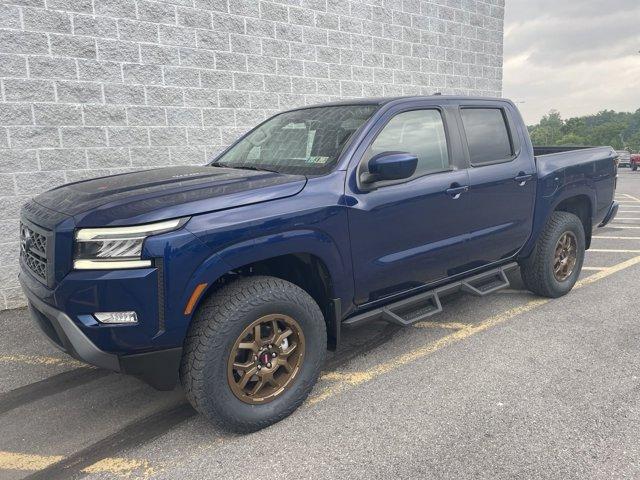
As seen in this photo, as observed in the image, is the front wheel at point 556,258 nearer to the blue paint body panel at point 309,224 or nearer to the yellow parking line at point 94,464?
the blue paint body panel at point 309,224

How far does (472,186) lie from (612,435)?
193 cm

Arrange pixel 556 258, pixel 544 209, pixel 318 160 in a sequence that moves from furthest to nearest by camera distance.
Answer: pixel 556 258, pixel 544 209, pixel 318 160

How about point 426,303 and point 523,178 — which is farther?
point 523,178

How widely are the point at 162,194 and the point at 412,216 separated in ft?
5.46

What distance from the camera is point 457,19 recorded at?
9445 millimetres

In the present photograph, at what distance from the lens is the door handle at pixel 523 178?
4.35 meters

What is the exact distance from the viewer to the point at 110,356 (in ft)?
8.23

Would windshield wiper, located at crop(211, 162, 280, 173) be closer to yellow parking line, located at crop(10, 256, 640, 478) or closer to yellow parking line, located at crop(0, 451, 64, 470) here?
yellow parking line, located at crop(10, 256, 640, 478)

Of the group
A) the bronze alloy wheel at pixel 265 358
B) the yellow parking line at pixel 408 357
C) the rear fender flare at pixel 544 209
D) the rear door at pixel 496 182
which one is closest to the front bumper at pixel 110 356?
the bronze alloy wheel at pixel 265 358

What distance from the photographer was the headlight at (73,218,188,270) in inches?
96.8

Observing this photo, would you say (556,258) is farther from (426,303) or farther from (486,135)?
(426,303)

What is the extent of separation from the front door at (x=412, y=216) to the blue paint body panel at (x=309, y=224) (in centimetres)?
1

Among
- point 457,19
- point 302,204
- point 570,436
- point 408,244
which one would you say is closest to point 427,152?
point 408,244

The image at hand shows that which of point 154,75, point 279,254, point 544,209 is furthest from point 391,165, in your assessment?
point 154,75
